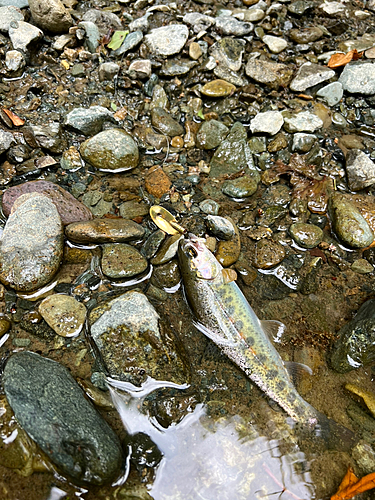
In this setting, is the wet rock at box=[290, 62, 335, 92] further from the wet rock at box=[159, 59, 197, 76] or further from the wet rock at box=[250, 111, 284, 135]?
the wet rock at box=[159, 59, 197, 76]

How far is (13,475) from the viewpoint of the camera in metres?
3.10

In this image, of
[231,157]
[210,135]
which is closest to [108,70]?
[210,135]

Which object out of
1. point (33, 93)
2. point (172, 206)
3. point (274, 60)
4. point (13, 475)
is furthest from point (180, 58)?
point (13, 475)

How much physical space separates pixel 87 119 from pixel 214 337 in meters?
3.82

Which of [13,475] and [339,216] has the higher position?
[339,216]

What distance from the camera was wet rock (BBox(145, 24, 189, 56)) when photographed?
6070 mm

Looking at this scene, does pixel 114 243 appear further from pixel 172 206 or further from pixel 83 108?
pixel 83 108

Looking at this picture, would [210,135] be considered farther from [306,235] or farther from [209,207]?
[306,235]

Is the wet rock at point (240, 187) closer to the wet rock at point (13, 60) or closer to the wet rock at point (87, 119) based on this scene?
the wet rock at point (87, 119)

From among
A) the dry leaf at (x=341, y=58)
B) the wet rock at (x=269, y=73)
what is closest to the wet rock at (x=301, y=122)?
the wet rock at (x=269, y=73)

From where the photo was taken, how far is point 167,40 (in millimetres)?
6113

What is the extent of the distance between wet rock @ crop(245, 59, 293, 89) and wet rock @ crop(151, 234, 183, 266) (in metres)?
3.54

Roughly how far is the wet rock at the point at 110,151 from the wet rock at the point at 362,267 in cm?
350

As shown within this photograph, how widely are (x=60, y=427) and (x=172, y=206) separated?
3053 millimetres
